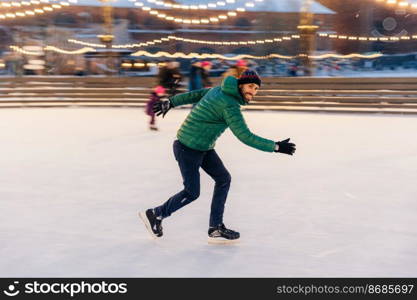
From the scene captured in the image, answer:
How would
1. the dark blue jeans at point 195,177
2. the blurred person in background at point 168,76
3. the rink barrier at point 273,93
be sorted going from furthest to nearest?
1. the rink barrier at point 273,93
2. the blurred person in background at point 168,76
3. the dark blue jeans at point 195,177

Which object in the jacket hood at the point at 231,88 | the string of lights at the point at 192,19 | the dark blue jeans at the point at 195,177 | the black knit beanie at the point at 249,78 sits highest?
the string of lights at the point at 192,19

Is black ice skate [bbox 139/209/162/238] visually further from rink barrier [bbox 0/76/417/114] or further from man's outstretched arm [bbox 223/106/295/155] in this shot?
rink barrier [bbox 0/76/417/114]

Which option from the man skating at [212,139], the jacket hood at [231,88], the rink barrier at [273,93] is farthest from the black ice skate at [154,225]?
the rink barrier at [273,93]

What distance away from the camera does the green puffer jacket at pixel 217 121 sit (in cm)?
387

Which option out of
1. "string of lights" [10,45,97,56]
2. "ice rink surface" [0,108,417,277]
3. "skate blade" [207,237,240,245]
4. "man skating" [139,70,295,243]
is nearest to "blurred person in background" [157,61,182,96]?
"ice rink surface" [0,108,417,277]

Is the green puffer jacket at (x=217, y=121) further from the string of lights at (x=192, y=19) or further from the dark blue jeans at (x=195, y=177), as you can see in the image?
the string of lights at (x=192, y=19)

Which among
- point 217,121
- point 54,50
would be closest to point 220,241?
point 217,121

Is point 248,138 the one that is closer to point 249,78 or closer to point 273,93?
point 249,78

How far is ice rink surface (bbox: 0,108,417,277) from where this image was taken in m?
3.90

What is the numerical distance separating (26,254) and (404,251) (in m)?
2.81

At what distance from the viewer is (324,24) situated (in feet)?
101

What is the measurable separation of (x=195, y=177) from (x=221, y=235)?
54cm

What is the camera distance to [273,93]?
57.0 ft

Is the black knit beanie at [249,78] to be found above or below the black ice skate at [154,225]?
above
